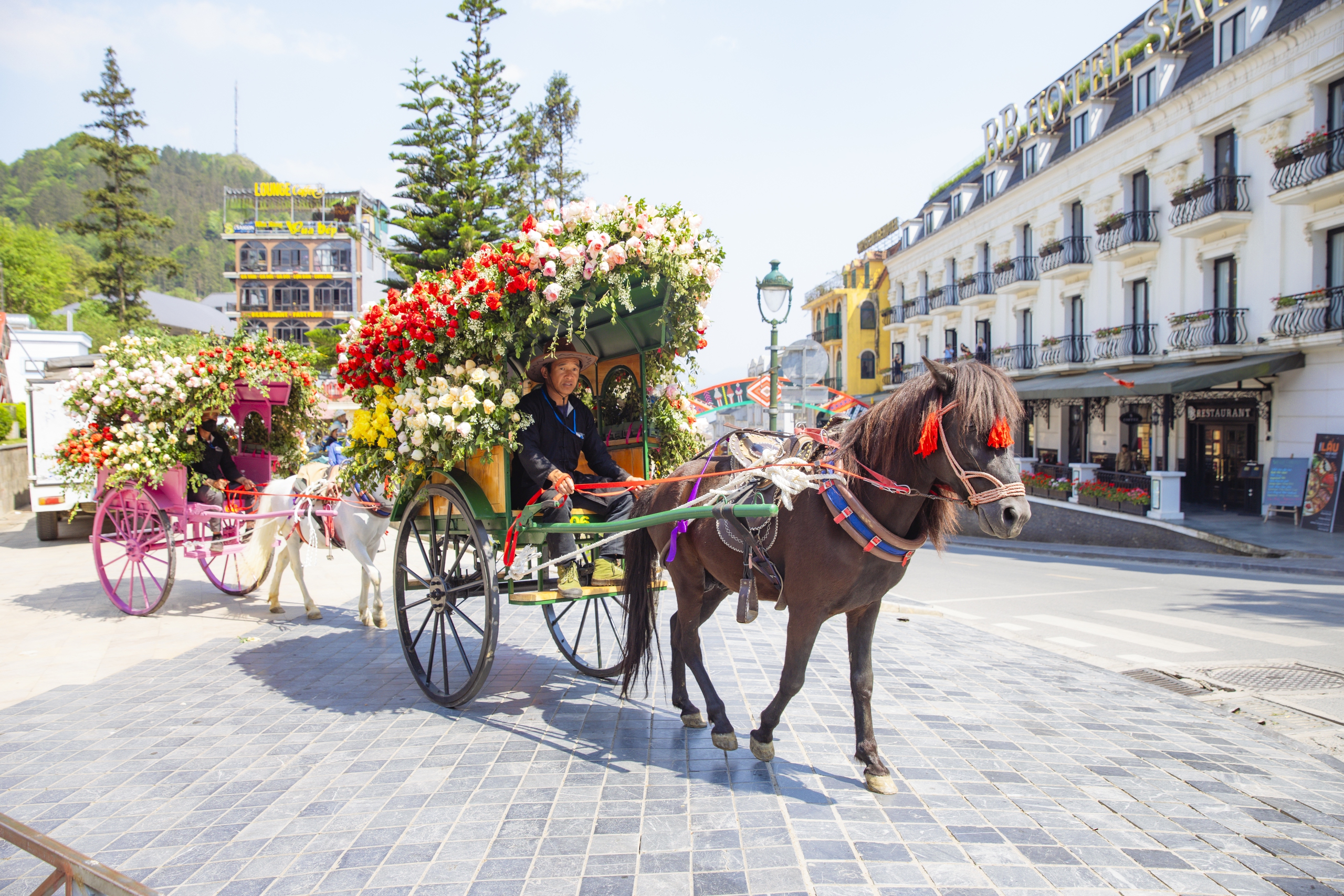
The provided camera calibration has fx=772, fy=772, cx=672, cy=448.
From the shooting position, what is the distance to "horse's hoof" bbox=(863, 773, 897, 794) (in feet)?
12.6

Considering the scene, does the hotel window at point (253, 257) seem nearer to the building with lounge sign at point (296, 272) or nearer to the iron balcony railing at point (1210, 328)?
→ the building with lounge sign at point (296, 272)

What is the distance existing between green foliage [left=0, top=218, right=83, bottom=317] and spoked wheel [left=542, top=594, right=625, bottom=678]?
193 ft

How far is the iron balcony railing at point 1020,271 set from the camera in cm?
2605

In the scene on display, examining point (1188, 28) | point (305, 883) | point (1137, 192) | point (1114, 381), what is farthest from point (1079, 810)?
point (1188, 28)

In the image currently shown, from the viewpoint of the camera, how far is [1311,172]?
50.5 feet

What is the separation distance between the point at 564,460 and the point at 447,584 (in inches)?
47.7

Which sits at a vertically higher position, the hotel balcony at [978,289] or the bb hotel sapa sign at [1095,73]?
the bb hotel sapa sign at [1095,73]

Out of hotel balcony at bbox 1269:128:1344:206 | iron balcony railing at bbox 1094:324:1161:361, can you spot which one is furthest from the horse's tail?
iron balcony railing at bbox 1094:324:1161:361

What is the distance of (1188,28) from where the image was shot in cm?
2097

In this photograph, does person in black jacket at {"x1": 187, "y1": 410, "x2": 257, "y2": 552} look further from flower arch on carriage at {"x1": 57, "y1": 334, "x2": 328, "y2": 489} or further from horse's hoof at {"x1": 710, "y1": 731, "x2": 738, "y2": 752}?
horse's hoof at {"x1": 710, "y1": 731, "x2": 738, "y2": 752}

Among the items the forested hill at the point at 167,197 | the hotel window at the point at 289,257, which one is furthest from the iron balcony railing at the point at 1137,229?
the forested hill at the point at 167,197

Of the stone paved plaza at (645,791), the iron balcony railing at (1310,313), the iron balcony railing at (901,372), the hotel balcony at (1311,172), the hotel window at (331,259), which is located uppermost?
the hotel window at (331,259)

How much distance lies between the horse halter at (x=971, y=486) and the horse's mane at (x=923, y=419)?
0.21 feet

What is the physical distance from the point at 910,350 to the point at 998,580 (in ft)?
90.5
